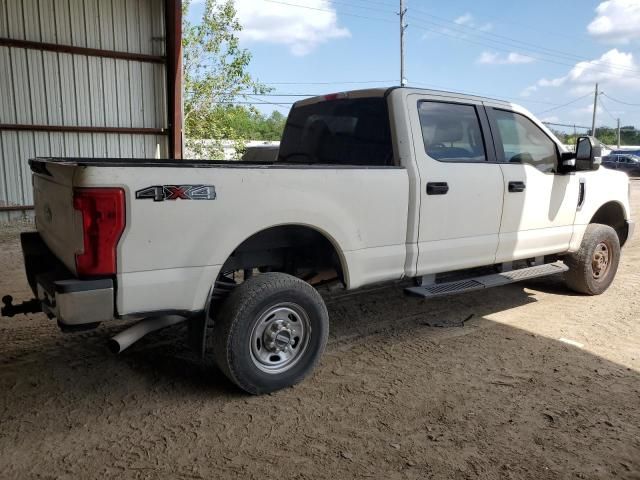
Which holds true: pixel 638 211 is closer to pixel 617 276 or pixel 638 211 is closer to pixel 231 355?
pixel 617 276

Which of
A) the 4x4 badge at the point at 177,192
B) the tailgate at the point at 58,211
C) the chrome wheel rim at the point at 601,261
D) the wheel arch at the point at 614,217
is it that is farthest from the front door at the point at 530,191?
the tailgate at the point at 58,211

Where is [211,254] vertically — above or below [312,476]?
above

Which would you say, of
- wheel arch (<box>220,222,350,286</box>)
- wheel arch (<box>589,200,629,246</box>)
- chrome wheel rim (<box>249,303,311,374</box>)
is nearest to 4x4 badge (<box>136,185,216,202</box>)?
wheel arch (<box>220,222,350,286</box>)

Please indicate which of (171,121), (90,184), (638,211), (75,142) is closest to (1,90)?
(75,142)

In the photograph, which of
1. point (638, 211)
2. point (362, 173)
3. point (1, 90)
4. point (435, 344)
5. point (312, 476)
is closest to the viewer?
point (312, 476)

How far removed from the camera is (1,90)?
33.8ft

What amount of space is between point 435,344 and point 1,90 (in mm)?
9764

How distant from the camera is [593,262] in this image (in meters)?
6.19

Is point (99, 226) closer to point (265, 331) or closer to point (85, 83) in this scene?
point (265, 331)

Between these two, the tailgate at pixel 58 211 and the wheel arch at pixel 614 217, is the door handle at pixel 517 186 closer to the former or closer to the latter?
the wheel arch at pixel 614 217

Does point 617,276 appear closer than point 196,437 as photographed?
No

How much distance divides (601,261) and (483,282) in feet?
7.46

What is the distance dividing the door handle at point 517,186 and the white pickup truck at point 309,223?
0.6 inches

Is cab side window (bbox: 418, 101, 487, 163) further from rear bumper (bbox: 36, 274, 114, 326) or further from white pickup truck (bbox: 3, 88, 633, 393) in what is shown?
rear bumper (bbox: 36, 274, 114, 326)
